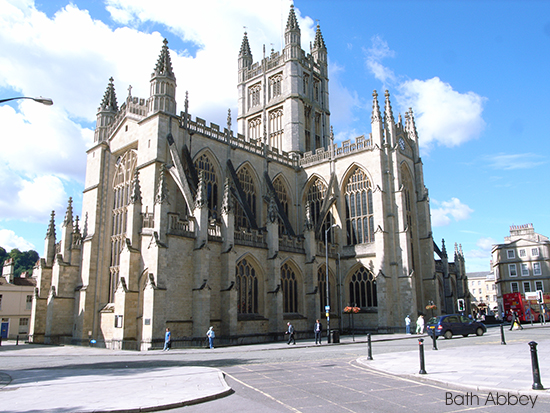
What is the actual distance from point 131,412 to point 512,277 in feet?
210

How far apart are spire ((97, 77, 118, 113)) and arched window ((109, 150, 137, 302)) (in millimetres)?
5137

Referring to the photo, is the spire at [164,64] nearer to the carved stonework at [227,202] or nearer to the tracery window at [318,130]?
the carved stonework at [227,202]

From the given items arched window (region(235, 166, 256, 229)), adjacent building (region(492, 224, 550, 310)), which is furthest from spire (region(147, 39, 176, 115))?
adjacent building (region(492, 224, 550, 310))

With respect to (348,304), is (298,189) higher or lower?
higher

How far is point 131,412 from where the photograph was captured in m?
8.18

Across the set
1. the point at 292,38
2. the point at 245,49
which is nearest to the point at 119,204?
the point at 292,38

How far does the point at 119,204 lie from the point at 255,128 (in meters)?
21.6

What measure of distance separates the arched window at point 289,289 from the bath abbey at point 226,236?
4.2 inches

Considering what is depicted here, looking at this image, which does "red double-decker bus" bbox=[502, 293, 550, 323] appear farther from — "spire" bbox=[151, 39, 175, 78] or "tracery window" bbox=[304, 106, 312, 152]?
"spire" bbox=[151, 39, 175, 78]

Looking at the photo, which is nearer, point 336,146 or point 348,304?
point 348,304

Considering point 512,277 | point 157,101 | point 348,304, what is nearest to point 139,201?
point 157,101

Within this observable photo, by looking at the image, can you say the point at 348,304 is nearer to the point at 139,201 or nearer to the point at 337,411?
the point at 139,201

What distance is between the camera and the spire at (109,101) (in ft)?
116

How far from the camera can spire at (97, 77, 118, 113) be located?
3531 centimetres
